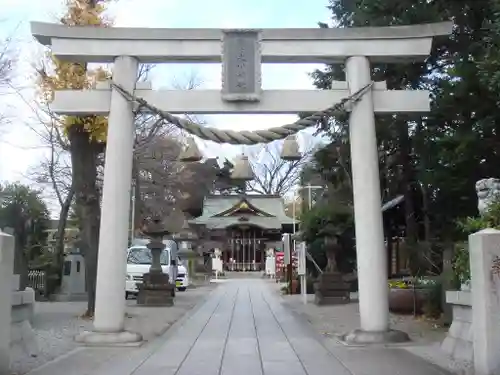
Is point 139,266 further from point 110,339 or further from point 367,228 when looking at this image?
point 367,228

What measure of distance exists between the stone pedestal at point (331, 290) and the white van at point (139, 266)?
6.90 meters

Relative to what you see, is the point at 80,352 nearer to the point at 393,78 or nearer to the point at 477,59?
the point at 477,59

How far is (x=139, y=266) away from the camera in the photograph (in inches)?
986

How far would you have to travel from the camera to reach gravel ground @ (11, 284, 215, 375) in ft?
28.2

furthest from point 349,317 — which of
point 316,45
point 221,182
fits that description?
point 221,182

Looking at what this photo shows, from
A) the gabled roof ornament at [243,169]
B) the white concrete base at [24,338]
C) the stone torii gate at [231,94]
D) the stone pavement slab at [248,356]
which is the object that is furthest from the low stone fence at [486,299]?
the gabled roof ornament at [243,169]

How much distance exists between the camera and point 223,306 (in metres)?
20.2

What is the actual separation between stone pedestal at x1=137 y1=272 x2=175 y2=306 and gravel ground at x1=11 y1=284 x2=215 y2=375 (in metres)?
0.52

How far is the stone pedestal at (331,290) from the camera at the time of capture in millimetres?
20875

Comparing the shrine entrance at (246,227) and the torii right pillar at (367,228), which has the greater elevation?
the shrine entrance at (246,227)

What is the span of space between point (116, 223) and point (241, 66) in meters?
3.50

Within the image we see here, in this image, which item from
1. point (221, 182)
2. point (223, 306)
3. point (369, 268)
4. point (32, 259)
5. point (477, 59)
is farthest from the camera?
point (221, 182)

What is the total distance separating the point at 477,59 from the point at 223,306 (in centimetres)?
1182

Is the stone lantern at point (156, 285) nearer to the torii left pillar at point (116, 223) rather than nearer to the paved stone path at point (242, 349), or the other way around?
the paved stone path at point (242, 349)
